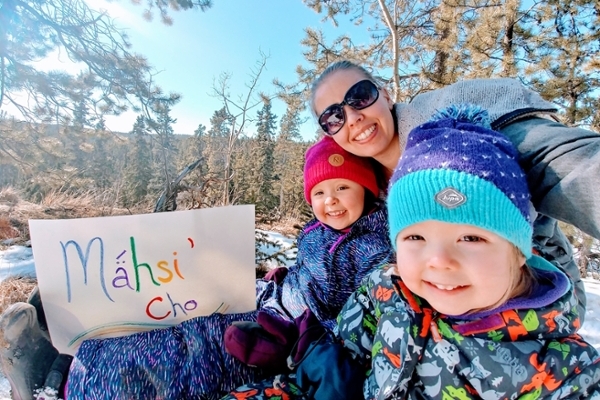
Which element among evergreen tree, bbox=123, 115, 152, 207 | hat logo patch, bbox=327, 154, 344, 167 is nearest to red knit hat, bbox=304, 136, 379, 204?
hat logo patch, bbox=327, 154, 344, 167

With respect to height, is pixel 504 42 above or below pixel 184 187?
above

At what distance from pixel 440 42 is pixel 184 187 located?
15.3 feet

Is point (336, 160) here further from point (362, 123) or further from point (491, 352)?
point (491, 352)

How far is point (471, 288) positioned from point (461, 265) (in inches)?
2.6

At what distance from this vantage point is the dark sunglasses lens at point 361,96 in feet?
3.90

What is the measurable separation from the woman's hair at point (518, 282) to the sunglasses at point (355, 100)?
731 millimetres

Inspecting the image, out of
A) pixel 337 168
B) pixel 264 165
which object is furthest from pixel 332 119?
pixel 264 165

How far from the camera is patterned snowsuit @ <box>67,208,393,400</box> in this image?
93 cm

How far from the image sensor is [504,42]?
431 cm

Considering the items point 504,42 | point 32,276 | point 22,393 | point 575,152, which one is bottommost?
point 32,276

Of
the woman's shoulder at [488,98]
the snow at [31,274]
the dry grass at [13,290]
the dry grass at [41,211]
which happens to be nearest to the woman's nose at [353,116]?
the woman's shoulder at [488,98]

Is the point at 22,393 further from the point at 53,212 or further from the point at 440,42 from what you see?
the point at 440,42

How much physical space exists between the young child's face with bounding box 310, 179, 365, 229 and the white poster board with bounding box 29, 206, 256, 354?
0.36m

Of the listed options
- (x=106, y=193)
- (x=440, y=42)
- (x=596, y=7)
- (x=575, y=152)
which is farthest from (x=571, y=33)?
(x=106, y=193)
